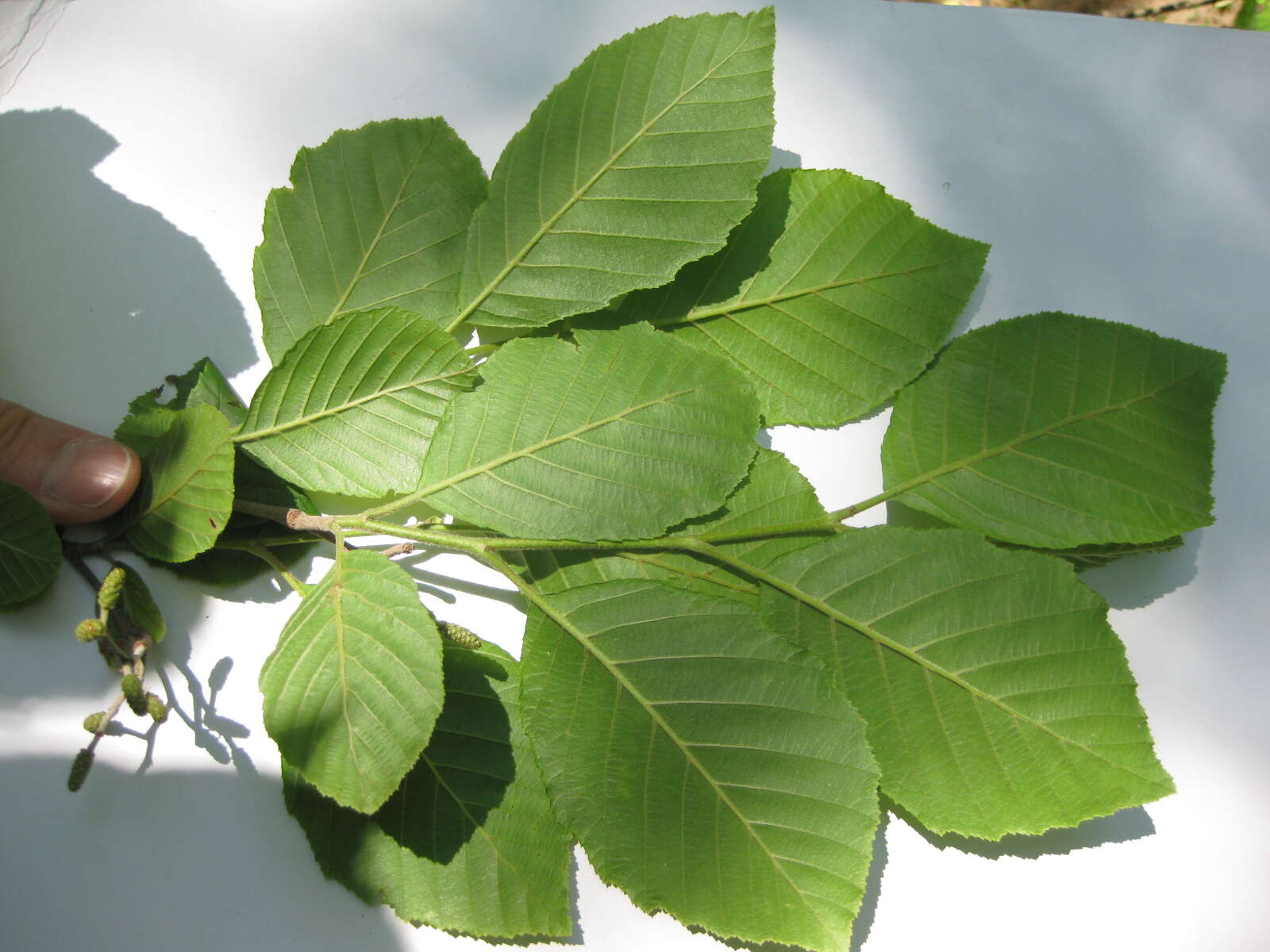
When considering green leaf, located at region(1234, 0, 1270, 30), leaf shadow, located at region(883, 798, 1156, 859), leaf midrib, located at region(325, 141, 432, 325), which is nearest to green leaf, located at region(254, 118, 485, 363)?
leaf midrib, located at region(325, 141, 432, 325)

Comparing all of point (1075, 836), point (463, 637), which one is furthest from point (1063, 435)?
point (463, 637)

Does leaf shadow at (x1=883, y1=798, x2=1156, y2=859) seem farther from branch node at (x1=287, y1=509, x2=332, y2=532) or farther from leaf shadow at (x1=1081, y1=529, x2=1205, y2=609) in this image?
branch node at (x1=287, y1=509, x2=332, y2=532)

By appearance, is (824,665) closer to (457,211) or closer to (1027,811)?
(1027,811)

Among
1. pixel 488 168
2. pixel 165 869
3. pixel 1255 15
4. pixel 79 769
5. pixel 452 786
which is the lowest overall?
pixel 165 869

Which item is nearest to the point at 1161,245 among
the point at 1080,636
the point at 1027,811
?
the point at 1080,636

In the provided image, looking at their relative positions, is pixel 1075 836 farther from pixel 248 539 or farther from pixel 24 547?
pixel 24 547

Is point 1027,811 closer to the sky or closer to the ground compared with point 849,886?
closer to the sky
